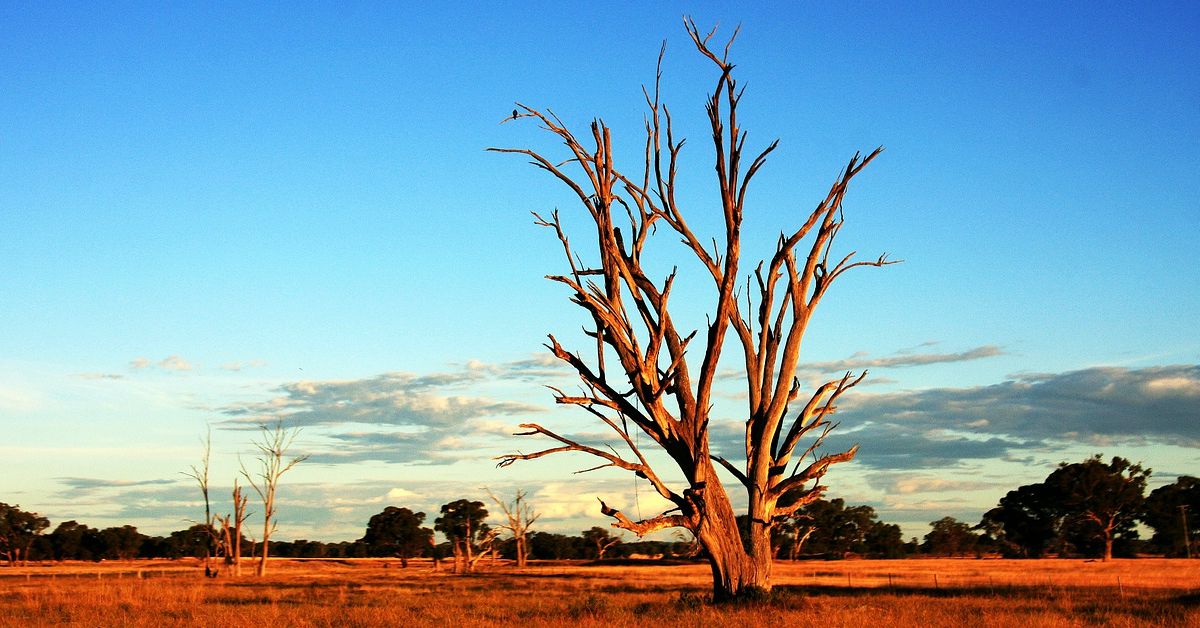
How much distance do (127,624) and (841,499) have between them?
87.2m

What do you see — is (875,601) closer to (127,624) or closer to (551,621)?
(551,621)

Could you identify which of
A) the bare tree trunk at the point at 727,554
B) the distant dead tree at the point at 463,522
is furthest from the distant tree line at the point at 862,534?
the bare tree trunk at the point at 727,554

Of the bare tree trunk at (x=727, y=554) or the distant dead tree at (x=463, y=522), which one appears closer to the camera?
the bare tree trunk at (x=727, y=554)

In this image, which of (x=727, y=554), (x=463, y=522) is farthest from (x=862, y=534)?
(x=727, y=554)

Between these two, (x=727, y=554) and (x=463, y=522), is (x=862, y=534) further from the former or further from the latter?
(x=727, y=554)

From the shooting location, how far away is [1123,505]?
81750 mm

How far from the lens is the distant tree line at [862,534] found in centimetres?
8131

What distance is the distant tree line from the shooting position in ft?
267

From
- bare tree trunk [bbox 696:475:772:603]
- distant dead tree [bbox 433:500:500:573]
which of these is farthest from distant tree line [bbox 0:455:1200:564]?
bare tree trunk [bbox 696:475:772:603]

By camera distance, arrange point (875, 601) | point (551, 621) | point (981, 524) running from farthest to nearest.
Answer: point (981, 524), point (875, 601), point (551, 621)

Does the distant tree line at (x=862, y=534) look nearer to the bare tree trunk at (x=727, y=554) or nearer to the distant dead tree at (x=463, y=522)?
the distant dead tree at (x=463, y=522)

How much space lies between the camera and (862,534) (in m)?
98.4

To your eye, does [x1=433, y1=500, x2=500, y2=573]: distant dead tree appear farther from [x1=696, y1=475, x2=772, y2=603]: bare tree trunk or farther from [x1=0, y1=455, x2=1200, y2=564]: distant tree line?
[x1=696, y1=475, x2=772, y2=603]: bare tree trunk

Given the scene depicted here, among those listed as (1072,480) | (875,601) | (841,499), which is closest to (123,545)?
(841,499)
